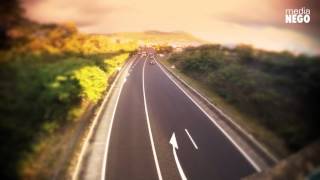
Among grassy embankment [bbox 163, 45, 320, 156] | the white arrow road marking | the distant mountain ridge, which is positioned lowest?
the white arrow road marking

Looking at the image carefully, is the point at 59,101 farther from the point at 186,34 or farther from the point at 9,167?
the point at 186,34

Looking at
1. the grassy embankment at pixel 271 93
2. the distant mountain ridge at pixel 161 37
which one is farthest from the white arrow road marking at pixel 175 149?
the distant mountain ridge at pixel 161 37

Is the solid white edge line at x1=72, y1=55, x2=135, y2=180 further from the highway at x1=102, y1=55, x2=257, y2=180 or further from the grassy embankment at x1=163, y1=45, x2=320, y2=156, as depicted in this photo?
the grassy embankment at x1=163, y1=45, x2=320, y2=156

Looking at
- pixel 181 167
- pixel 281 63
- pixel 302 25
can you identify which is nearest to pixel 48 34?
pixel 181 167

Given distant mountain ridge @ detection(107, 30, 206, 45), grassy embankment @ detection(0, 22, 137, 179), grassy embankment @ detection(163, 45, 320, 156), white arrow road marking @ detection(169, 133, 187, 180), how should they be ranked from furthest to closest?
white arrow road marking @ detection(169, 133, 187, 180), distant mountain ridge @ detection(107, 30, 206, 45), grassy embankment @ detection(163, 45, 320, 156), grassy embankment @ detection(0, 22, 137, 179)

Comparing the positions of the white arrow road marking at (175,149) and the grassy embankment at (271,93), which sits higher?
the grassy embankment at (271,93)

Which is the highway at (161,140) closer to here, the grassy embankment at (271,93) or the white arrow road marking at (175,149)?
the white arrow road marking at (175,149)

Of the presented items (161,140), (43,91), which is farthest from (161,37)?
A: (43,91)

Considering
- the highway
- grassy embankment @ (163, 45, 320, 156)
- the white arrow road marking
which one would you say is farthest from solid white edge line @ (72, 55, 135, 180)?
grassy embankment @ (163, 45, 320, 156)

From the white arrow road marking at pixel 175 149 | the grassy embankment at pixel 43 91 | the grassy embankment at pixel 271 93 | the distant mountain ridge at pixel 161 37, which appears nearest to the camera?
the grassy embankment at pixel 43 91
